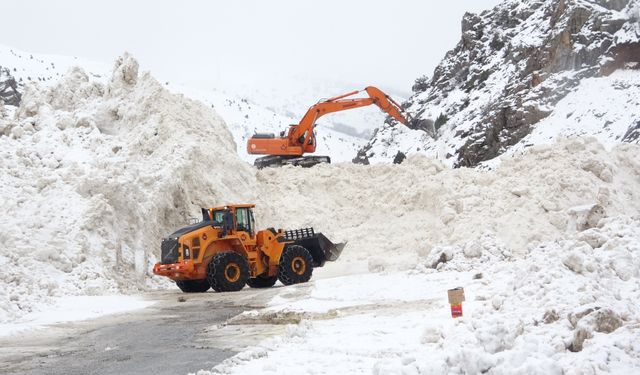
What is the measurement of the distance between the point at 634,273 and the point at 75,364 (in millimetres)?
6039

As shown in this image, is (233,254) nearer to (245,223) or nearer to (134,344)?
(245,223)

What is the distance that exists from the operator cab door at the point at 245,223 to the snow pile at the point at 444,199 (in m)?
3.01

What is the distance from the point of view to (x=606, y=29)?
155 ft

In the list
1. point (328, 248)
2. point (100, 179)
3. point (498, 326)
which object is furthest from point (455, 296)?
point (100, 179)

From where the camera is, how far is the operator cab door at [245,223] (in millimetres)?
16062

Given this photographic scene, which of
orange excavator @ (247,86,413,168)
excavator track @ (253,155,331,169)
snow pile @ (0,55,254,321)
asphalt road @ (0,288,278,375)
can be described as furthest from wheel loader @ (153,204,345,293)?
orange excavator @ (247,86,413,168)

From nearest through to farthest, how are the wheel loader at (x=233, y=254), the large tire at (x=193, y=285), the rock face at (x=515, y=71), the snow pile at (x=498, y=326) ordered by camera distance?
the snow pile at (x=498, y=326) → the wheel loader at (x=233, y=254) → the large tire at (x=193, y=285) → the rock face at (x=515, y=71)

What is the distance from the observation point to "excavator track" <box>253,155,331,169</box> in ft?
85.9

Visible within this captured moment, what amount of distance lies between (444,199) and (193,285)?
710 cm

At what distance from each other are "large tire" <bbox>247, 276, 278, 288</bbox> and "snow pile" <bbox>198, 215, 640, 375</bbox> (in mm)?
5659

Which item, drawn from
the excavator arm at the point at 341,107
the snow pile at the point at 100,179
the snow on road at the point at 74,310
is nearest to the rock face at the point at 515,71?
the excavator arm at the point at 341,107

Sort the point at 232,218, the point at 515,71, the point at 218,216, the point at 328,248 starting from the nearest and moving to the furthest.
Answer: the point at 232,218
the point at 218,216
the point at 328,248
the point at 515,71

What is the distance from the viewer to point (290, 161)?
86.5 feet

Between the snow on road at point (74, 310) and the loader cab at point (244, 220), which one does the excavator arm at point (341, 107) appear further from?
the snow on road at point (74, 310)
